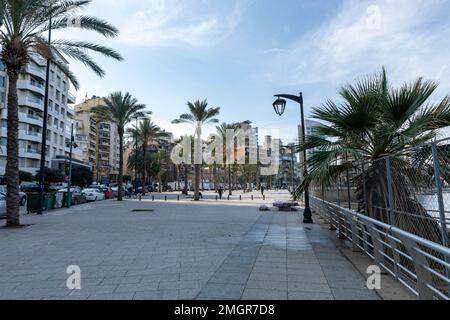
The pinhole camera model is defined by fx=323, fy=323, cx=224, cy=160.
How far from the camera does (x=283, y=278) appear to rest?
5203mm

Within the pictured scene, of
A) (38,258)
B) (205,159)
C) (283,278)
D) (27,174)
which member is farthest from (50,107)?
(283,278)

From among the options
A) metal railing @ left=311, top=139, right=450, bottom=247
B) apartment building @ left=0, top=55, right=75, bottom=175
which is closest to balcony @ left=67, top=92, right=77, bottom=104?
apartment building @ left=0, top=55, right=75, bottom=175

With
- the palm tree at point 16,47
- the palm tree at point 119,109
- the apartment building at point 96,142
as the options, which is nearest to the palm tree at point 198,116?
the palm tree at point 119,109

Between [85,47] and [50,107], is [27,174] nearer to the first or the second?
[50,107]

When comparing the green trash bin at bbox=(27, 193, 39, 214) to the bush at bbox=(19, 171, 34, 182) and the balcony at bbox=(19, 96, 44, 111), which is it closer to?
the bush at bbox=(19, 171, 34, 182)

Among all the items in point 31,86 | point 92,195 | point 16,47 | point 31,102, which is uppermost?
point 31,86

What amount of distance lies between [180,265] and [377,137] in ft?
15.9

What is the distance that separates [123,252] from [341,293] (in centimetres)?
492

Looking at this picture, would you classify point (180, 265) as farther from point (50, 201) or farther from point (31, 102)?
point (31, 102)

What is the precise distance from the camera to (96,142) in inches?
3905

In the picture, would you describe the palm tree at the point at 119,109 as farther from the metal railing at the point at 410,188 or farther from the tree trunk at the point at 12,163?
the metal railing at the point at 410,188

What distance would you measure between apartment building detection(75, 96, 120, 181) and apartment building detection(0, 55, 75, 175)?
1696cm

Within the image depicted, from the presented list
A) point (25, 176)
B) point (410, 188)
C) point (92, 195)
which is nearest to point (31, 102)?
point (25, 176)

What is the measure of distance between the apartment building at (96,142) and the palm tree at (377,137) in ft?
268
